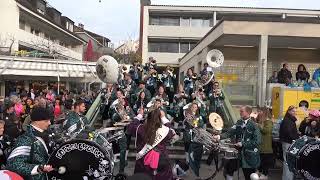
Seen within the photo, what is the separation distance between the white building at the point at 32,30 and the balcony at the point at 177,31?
905 cm

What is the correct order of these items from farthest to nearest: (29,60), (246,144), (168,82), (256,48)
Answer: (29,60) < (256,48) < (168,82) < (246,144)

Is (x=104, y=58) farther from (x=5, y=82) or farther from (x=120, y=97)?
(x=5, y=82)

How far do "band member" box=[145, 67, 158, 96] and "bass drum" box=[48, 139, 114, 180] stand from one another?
979cm

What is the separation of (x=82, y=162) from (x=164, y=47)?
154 ft

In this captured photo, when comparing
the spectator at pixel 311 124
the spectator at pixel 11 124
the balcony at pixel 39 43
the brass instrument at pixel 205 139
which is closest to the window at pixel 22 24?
the balcony at pixel 39 43

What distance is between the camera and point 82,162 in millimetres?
5324

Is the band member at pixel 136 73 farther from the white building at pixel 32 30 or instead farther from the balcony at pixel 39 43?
the balcony at pixel 39 43

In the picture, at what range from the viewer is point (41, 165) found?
189 inches

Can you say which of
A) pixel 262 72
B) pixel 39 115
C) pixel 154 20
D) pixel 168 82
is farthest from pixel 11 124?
pixel 154 20

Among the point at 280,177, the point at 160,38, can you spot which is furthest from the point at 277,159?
the point at 160,38

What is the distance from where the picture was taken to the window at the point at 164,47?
51.9 m

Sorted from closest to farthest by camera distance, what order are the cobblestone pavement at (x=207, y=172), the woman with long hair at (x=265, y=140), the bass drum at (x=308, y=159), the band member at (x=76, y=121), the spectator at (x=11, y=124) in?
the bass drum at (x=308, y=159)
the band member at (x=76, y=121)
the spectator at (x=11, y=124)
the woman with long hair at (x=265, y=140)
the cobblestone pavement at (x=207, y=172)

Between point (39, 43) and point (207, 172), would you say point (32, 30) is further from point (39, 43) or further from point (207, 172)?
point (207, 172)

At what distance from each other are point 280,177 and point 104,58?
6086 millimetres
